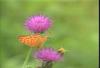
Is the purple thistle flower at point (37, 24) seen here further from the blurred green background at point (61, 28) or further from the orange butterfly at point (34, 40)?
the blurred green background at point (61, 28)

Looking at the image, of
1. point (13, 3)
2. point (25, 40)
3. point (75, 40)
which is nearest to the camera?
point (25, 40)

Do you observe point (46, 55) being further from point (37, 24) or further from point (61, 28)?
point (61, 28)

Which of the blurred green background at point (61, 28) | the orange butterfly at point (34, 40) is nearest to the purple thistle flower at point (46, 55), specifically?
the orange butterfly at point (34, 40)

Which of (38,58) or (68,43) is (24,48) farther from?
(38,58)

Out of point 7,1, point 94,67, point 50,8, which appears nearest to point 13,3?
point 7,1

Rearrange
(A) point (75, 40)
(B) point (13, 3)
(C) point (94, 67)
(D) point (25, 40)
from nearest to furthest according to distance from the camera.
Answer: (D) point (25, 40) → (C) point (94, 67) → (A) point (75, 40) → (B) point (13, 3)

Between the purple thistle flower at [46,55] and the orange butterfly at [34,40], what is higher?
the orange butterfly at [34,40]

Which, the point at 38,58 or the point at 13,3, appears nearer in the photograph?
the point at 38,58
